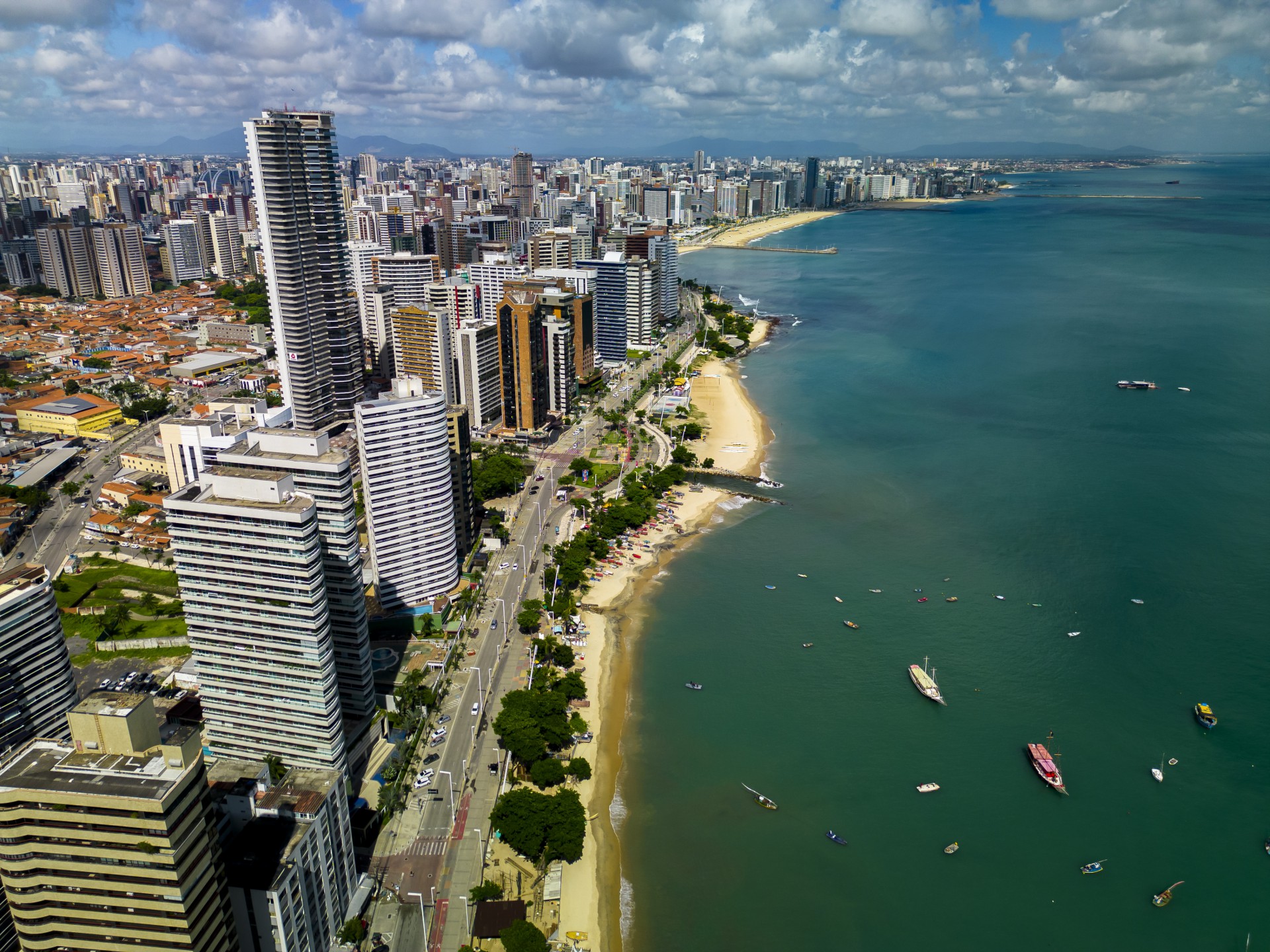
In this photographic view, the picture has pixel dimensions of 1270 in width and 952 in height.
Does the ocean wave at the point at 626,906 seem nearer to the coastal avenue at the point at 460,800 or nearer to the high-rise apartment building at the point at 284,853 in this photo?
the coastal avenue at the point at 460,800

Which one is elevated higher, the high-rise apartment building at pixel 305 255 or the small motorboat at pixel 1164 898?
the high-rise apartment building at pixel 305 255

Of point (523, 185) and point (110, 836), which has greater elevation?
point (523, 185)

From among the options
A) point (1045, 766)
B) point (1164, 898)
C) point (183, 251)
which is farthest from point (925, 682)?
point (183, 251)

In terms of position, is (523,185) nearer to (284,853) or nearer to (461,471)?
(461,471)

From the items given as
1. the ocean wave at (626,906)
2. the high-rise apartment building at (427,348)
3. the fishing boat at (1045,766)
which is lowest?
the ocean wave at (626,906)

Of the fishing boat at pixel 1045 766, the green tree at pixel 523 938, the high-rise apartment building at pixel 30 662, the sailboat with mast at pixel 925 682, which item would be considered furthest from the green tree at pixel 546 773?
the fishing boat at pixel 1045 766

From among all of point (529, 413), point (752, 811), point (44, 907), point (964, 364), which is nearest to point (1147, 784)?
point (752, 811)
